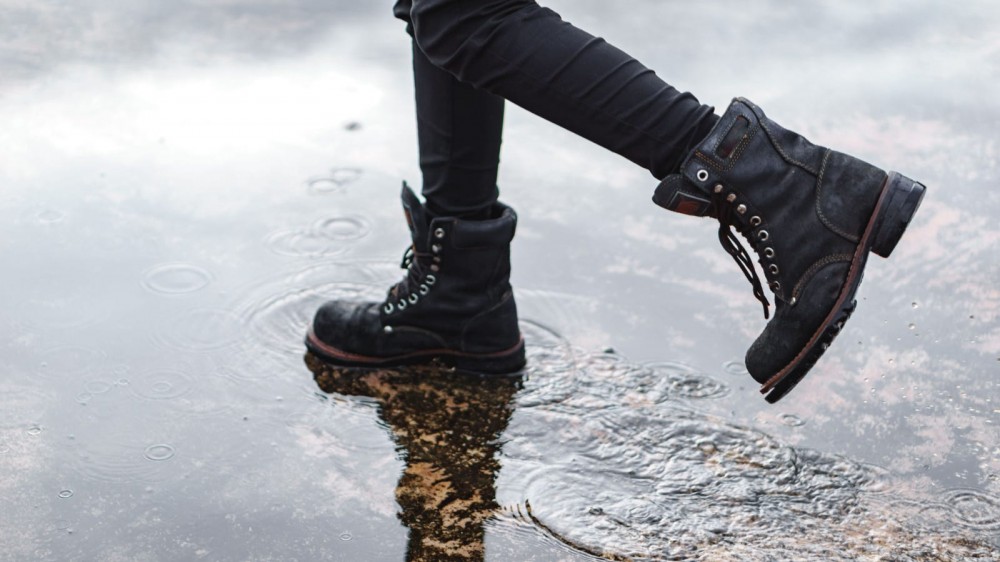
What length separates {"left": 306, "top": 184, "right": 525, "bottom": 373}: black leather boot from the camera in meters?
2.46

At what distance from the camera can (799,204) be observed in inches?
80.1

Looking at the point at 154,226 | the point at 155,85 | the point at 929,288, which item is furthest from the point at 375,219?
the point at 929,288

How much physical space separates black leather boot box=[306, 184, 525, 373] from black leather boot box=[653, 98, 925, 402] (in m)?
0.55

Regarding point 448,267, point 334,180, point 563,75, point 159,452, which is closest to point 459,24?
point 563,75

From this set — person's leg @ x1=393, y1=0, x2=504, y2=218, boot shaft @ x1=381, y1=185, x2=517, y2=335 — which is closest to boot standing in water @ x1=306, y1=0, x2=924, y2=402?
person's leg @ x1=393, y1=0, x2=504, y2=218

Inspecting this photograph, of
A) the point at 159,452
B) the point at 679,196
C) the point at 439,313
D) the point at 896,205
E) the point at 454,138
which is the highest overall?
the point at 896,205

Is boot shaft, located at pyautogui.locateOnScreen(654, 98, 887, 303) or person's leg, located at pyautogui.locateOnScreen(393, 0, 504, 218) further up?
boot shaft, located at pyautogui.locateOnScreen(654, 98, 887, 303)

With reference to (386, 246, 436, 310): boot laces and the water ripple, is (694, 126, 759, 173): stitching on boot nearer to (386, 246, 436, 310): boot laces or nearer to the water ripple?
(386, 246, 436, 310): boot laces

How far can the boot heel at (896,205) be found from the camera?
78.4 inches

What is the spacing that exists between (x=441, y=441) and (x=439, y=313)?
35 centimetres

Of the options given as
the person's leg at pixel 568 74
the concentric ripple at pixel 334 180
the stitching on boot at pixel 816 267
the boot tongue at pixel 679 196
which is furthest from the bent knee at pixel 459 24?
the concentric ripple at pixel 334 180

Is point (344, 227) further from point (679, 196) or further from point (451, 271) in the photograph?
point (679, 196)

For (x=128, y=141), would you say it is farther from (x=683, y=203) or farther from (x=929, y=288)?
(x=929, y=288)

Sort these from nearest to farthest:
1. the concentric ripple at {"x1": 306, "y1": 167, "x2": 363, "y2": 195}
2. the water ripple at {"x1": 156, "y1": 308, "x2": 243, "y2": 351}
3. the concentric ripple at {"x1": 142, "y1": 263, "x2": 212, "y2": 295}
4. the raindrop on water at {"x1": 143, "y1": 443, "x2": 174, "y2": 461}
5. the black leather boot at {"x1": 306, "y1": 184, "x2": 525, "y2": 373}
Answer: the raindrop on water at {"x1": 143, "y1": 443, "x2": 174, "y2": 461} < the black leather boot at {"x1": 306, "y1": 184, "x2": 525, "y2": 373} < the water ripple at {"x1": 156, "y1": 308, "x2": 243, "y2": 351} < the concentric ripple at {"x1": 142, "y1": 263, "x2": 212, "y2": 295} < the concentric ripple at {"x1": 306, "y1": 167, "x2": 363, "y2": 195}
